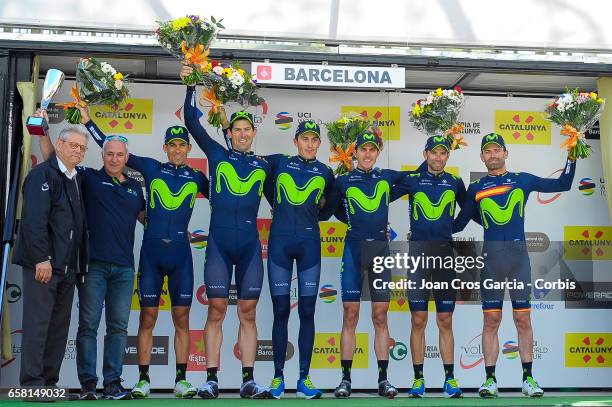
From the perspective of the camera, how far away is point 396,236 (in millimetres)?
6852

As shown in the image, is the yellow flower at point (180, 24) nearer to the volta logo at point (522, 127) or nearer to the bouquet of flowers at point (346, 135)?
the bouquet of flowers at point (346, 135)

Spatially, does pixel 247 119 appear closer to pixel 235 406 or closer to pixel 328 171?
pixel 328 171

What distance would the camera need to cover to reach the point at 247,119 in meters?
5.90

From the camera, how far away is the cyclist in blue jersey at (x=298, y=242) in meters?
5.73

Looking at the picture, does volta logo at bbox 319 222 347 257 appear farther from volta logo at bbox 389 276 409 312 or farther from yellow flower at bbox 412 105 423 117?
yellow flower at bbox 412 105 423 117

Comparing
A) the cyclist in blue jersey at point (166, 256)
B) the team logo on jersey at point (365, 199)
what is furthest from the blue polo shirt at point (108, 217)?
the team logo on jersey at point (365, 199)

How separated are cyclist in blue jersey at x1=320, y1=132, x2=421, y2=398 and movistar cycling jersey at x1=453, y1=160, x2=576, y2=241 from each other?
0.72 meters

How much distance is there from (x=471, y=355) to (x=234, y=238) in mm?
2490

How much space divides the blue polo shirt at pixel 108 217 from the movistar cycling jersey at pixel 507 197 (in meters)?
2.64

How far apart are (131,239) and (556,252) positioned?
3693 mm

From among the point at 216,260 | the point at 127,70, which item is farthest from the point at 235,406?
the point at 127,70

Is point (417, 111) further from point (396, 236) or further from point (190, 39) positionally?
point (190, 39)

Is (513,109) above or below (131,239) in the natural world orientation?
above

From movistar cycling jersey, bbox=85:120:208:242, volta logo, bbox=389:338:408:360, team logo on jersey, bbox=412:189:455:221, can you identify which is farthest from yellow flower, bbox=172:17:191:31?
volta logo, bbox=389:338:408:360
